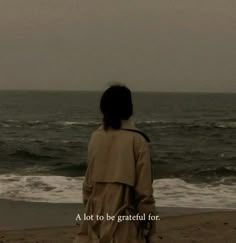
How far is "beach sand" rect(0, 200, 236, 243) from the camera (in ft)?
25.1

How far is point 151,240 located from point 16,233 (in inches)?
210

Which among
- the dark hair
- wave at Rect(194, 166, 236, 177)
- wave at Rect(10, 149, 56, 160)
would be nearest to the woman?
the dark hair

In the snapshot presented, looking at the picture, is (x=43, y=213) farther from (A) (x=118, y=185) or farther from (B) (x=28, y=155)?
(B) (x=28, y=155)

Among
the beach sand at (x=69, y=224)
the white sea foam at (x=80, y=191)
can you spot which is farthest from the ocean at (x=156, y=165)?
the beach sand at (x=69, y=224)

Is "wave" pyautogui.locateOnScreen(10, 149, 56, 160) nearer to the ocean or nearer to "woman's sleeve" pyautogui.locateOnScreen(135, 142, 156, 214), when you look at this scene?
the ocean

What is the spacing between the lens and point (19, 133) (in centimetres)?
3550

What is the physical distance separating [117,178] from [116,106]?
0.39 m

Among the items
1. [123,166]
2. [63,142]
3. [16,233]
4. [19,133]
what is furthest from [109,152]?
[19,133]

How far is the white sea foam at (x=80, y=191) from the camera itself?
38.4ft

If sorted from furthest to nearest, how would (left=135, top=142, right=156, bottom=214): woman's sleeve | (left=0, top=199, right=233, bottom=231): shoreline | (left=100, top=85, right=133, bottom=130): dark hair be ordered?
1. (left=0, top=199, right=233, bottom=231): shoreline
2. (left=100, top=85, right=133, bottom=130): dark hair
3. (left=135, top=142, right=156, bottom=214): woman's sleeve

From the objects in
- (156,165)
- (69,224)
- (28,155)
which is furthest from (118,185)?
(28,155)

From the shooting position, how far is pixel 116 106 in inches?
125

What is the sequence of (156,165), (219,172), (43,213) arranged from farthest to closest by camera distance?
(156,165), (219,172), (43,213)

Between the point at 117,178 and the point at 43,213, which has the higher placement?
the point at 117,178
